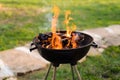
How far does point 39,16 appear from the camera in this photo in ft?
25.5

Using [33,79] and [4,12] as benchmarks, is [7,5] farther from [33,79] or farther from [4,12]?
[33,79]

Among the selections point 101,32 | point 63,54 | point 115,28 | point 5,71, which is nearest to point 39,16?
point 101,32

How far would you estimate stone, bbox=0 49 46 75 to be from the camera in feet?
15.5

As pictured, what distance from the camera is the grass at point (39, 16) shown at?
6.46 metres

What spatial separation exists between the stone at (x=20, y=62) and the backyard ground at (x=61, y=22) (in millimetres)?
130

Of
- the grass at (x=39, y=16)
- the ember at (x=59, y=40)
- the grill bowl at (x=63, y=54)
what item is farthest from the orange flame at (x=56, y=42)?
the grass at (x=39, y=16)

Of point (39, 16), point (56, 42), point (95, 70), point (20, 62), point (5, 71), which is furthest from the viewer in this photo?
point (39, 16)

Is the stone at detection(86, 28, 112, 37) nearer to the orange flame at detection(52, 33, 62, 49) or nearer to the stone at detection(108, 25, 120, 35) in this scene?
the stone at detection(108, 25, 120, 35)

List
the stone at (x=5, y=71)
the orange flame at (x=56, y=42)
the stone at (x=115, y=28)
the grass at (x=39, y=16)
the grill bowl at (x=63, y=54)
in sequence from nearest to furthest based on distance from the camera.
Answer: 1. the grill bowl at (x=63, y=54)
2. the orange flame at (x=56, y=42)
3. the stone at (x=5, y=71)
4. the grass at (x=39, y=16)
5. the stone at (x=115, y=28)

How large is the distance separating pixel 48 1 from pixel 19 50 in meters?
4.20

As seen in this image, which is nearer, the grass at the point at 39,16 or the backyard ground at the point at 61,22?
the backyard ground at the point at 61,22

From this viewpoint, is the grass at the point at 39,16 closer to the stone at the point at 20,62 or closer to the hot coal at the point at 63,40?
the stone at the point at 20,62

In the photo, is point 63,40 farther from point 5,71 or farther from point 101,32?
point 101,32

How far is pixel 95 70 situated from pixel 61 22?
2.79 m
